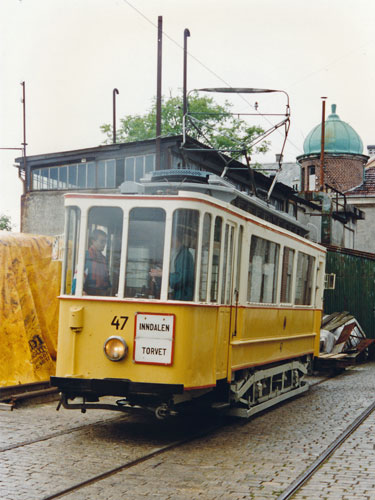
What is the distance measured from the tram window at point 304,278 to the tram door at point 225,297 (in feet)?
12.2

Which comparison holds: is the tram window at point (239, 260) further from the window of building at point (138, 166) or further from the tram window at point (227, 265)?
the window of building at point (138, 166)

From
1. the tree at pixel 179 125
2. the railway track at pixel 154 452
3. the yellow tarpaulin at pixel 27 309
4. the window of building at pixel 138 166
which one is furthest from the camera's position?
the tree at pixel 179 125

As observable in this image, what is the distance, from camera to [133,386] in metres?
8.41

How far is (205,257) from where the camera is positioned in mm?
8797

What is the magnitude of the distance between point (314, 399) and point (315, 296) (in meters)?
2.05

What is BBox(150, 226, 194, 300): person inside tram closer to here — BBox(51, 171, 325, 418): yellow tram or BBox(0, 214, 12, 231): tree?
BBox(51, 171, 325, 418): yellow tram

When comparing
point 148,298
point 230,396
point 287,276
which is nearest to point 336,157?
point 287,276

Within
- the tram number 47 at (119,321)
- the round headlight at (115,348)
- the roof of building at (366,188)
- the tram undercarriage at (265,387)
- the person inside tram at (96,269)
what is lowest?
the tram undercarriage at (265,387)

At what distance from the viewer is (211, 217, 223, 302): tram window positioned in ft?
29.5

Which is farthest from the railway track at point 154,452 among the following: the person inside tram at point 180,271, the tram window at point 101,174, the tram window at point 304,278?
the tram window at point 101,174

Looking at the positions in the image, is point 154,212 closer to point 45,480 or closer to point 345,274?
point 45,480

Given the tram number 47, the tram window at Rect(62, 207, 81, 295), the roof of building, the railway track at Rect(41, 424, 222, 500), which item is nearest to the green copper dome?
the roof of building

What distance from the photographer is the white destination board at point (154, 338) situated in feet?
27.6

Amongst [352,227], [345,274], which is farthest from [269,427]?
[352,227]
